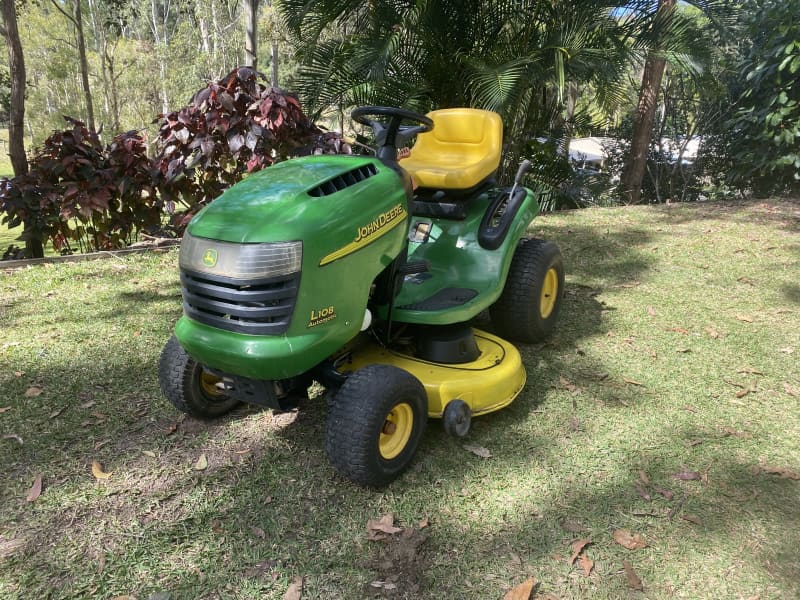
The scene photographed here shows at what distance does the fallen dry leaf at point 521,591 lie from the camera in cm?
183

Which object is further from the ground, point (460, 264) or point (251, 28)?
point (251, 28)

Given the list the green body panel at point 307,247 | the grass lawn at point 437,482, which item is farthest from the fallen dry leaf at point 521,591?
the green body panel at point 307,247

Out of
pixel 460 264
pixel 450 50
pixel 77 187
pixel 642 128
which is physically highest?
pixel 450 50

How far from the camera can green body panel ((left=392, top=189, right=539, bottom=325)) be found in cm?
265

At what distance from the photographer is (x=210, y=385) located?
266cm

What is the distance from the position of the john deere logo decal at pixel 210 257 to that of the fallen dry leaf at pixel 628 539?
5.44ft

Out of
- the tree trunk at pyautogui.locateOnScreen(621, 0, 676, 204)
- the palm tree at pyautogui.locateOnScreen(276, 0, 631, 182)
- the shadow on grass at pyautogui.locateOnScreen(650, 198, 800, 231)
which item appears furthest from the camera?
the tree trunk at pyautogui.locateOnScreen(621, 0, 676, 204)

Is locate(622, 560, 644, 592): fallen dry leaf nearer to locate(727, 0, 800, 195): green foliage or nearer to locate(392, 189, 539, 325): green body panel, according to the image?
locate(392, 189, 539, 325): green body panel

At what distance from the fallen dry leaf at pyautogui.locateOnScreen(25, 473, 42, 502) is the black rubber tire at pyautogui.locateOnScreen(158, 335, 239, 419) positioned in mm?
543

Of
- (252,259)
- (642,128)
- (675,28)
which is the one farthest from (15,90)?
(642,128)

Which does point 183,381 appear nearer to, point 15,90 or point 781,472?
point 781,472

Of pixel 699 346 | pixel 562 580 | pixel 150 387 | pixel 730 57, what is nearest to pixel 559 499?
pixel 562 580

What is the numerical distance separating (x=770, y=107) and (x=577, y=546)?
23.5ft

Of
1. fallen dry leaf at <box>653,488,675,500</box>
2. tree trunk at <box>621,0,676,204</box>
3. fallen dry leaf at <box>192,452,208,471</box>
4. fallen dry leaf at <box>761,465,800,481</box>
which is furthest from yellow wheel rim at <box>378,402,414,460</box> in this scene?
tree trunk at <box>621,0,676,204</box>
